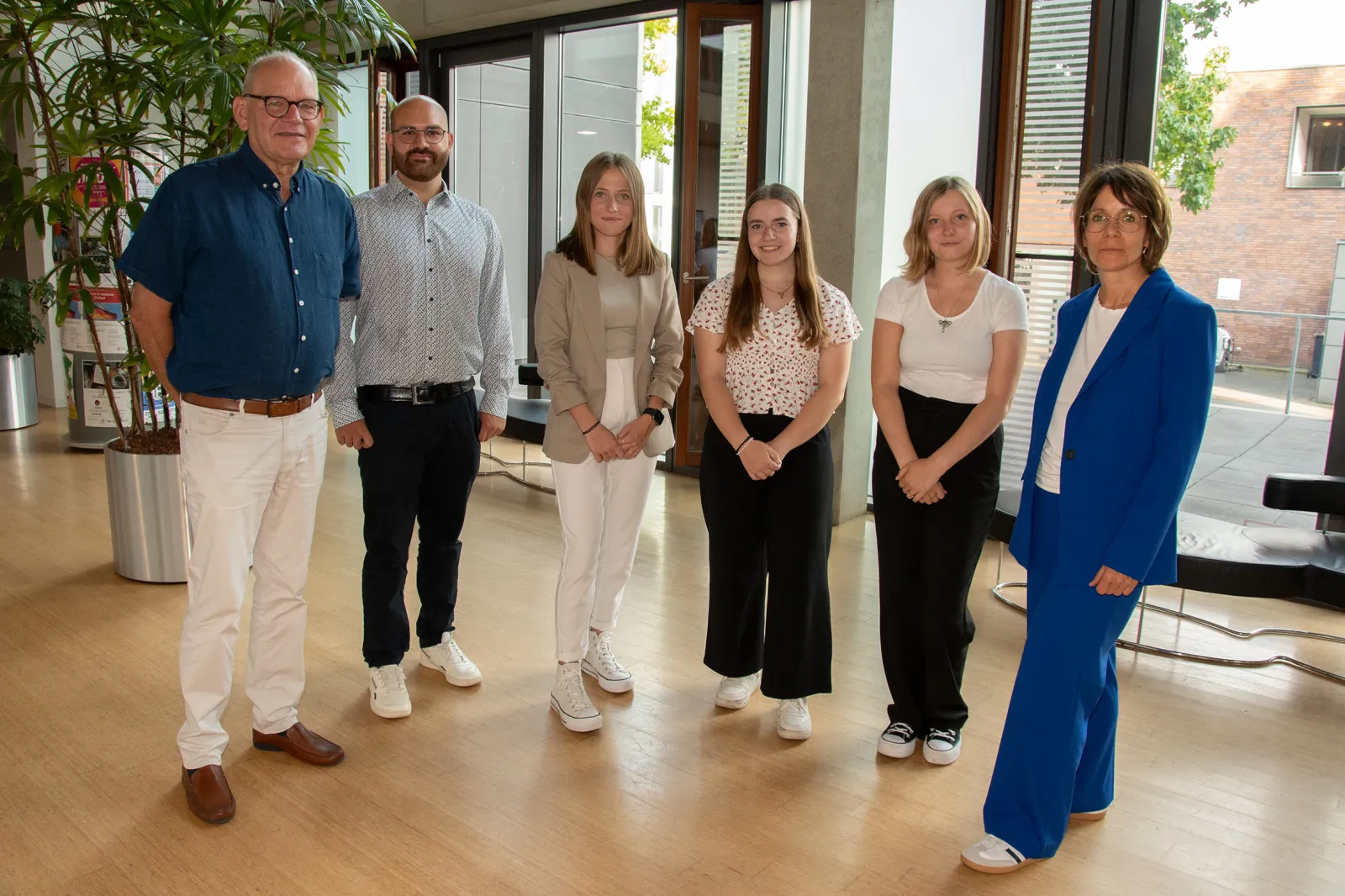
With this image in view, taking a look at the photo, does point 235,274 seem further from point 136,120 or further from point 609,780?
point 136,120

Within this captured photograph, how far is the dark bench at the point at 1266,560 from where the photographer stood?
3.85 m

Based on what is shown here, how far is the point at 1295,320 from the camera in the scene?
193 inches

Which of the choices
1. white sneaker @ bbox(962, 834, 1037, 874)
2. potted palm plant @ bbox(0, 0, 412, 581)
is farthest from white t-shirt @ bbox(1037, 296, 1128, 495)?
potted palm plant @ bbox(0, 0, 412, 581)

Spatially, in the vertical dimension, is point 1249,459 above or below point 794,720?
above

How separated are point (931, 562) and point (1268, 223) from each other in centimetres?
303

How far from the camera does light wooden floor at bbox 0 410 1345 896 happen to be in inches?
102

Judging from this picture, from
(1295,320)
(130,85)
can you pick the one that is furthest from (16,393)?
(1295,320)

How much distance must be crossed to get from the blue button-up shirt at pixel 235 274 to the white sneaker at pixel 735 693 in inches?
64.3

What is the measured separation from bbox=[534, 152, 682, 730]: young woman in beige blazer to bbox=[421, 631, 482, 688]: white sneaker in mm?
372

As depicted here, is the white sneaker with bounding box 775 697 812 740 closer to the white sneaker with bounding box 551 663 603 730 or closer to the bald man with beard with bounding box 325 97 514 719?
the white sneaker with bounding box 551 663 603 730

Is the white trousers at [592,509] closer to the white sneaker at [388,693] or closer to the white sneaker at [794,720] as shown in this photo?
the white sneaker at [388,693]

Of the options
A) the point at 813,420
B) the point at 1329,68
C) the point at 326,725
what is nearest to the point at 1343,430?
the point at 1329,68

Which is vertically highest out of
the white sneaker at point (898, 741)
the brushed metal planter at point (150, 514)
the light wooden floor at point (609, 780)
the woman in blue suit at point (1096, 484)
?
the woman in blue suit at point (1096, 484)

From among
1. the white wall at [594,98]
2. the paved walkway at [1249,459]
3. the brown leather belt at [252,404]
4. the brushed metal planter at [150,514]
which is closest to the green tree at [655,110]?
the white wall at [594,98]
